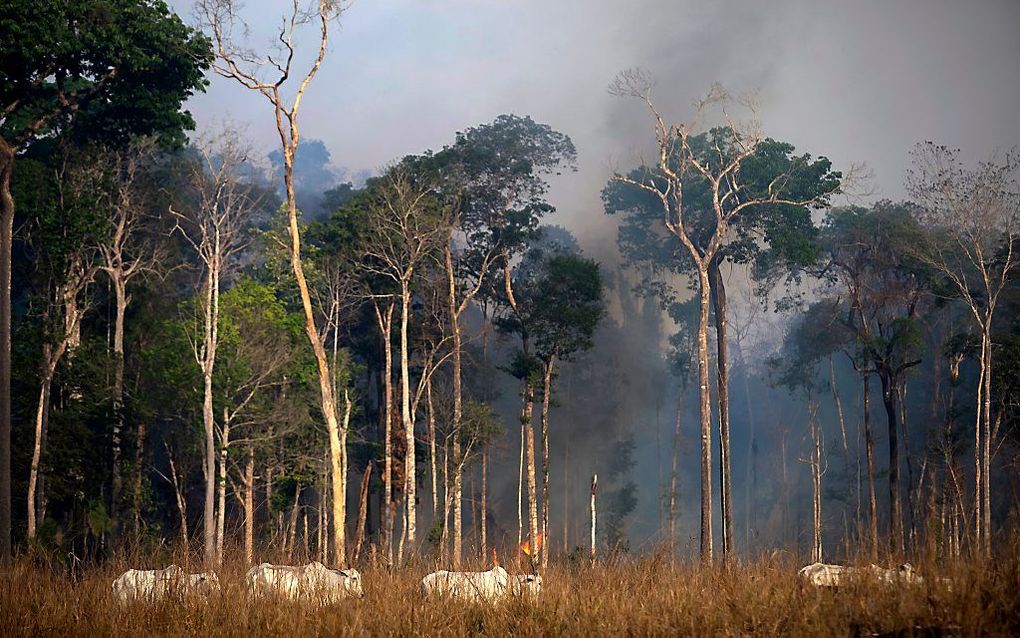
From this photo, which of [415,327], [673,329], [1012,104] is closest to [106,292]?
[415,327]

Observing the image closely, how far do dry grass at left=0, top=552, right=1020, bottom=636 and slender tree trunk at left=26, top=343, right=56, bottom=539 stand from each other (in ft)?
59.4

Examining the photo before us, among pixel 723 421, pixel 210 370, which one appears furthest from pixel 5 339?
pixel 723 421

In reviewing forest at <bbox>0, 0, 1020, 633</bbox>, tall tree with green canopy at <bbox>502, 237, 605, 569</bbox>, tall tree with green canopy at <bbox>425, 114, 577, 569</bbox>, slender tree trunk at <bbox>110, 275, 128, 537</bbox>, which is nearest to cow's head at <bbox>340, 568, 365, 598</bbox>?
forest at <bbox>0, 0, 1020, 633</bbox>

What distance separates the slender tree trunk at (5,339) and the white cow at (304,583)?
1271cm

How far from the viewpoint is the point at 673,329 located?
73.4m

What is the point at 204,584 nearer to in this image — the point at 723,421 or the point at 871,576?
the point at 871,576

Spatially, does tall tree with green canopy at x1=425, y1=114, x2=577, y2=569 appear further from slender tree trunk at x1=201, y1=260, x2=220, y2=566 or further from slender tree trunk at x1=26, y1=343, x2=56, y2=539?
slender tree trunk at x1=26, y1=343, x2=56, y2=539

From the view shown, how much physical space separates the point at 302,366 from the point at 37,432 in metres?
8.52

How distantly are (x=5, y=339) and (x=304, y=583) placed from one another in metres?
14.8

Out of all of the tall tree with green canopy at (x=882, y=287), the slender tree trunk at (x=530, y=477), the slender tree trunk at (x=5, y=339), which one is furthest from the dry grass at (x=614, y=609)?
the tall tree with green canopy at (x=882, y=287)

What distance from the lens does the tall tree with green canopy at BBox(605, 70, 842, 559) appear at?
25000mm

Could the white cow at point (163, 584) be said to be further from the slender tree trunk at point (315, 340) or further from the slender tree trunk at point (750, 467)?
the slender tree trunk at point (750, 467)

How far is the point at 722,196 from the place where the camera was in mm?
33594

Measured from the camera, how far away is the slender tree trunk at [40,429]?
2428cm
